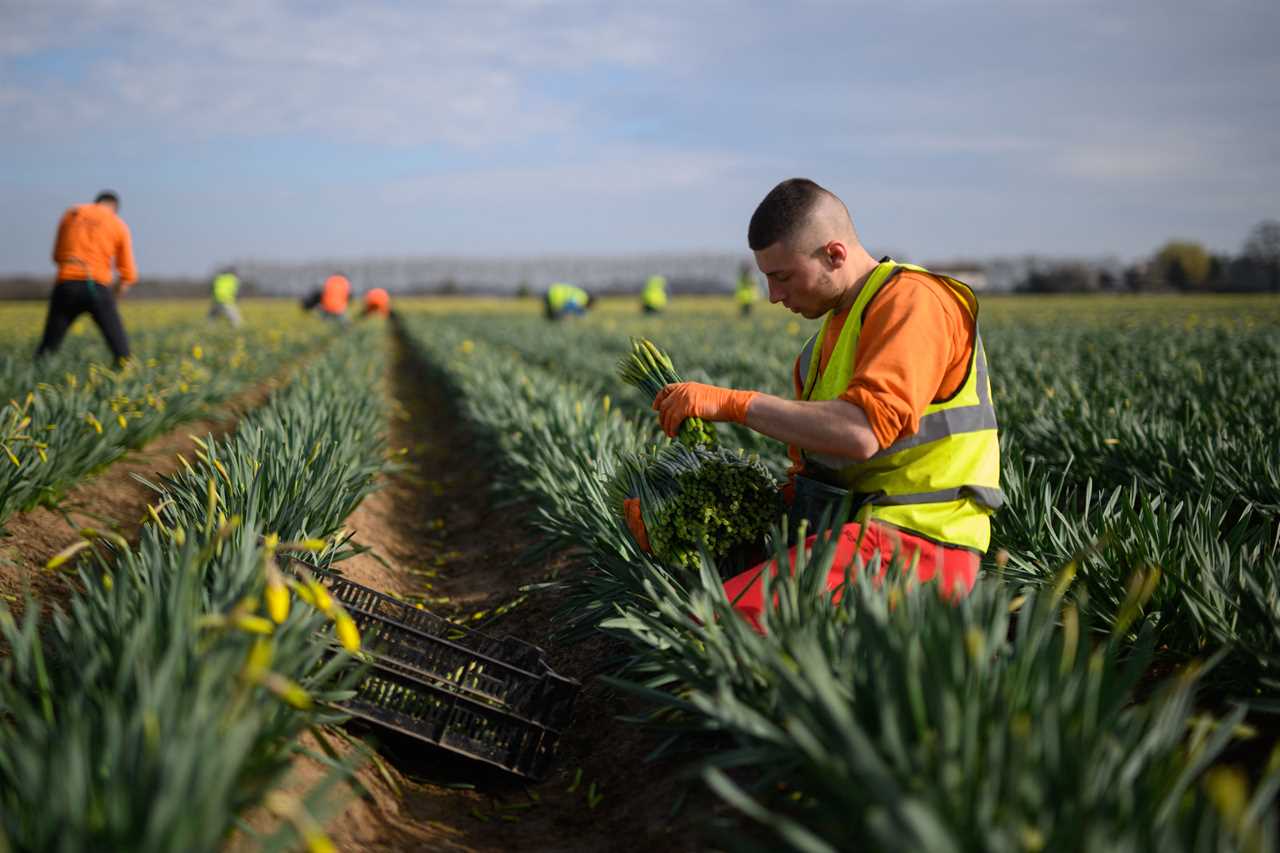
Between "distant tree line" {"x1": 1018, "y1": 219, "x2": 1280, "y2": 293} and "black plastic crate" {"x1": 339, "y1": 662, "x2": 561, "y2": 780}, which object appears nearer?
"black plastic crate" {"x1": 339, "y1": 662, "x2": 561, "y2": 780}

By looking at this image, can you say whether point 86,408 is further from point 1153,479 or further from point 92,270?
point 1153,479

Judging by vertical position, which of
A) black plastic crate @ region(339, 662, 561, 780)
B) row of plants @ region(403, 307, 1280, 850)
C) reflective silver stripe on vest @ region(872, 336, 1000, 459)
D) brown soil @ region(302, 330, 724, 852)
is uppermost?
reflective silver stripe on vest @ region(872, 336, 1000, 459)

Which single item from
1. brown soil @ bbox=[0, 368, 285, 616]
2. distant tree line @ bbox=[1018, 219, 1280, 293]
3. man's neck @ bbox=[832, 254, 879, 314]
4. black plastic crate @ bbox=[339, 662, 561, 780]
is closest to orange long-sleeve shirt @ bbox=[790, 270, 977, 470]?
man's neck @ bbox=[832, 254, 879, 314]

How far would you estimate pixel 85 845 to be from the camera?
58.3 inches

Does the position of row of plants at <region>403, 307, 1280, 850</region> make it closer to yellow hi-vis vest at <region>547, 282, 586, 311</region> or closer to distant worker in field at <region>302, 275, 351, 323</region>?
distant worker in field at <region>302, 275, 351, 323</region>

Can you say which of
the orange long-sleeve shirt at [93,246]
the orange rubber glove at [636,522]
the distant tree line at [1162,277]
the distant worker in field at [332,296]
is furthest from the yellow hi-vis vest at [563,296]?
the distant tree line at [1162,277]

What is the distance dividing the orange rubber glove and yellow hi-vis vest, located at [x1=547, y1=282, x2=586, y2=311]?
19.9 meters

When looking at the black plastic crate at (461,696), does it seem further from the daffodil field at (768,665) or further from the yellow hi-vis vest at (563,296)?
the yellow hi-vis vest at (563,296)

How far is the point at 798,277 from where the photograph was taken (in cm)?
270

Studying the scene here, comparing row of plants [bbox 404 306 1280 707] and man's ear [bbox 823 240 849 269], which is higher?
man's ear [bbox 823 240 849 269]

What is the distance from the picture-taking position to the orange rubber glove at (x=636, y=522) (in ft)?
10.3

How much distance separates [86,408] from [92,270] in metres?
3.98

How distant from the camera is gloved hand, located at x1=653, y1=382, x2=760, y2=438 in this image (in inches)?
106

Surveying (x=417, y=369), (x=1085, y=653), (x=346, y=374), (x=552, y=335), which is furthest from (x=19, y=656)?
(x=417, y=369)
